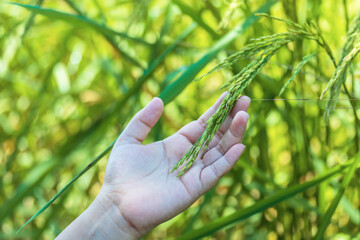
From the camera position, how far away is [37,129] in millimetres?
1582

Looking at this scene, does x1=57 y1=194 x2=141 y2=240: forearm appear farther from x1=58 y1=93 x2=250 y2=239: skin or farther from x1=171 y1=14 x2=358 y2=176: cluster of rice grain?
x1=171 y1=14 x2=358 y2=176: cluster of rice grain

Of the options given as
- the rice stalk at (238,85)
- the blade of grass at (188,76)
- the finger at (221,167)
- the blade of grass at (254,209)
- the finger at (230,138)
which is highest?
the blade of grass at (188,76)

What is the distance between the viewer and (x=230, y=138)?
0.78m

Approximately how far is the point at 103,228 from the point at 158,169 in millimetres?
156

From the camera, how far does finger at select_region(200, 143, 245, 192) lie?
0.74m

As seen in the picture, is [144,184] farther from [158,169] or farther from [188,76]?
[188,76]

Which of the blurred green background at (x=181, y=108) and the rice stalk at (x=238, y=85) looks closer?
the rice stalk at (x=238, y=85)

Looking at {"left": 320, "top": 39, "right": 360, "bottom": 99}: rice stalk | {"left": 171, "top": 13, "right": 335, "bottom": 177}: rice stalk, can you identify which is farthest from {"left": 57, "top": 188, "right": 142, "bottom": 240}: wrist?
{"left": 320, "top": 39, "right": 360, "bottom": 99}: rice stalk

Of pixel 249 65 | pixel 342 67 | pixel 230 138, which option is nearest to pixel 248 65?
pixel 249 65

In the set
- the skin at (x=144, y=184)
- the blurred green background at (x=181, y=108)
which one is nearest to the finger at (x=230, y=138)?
the skin at (x=144, y=184)

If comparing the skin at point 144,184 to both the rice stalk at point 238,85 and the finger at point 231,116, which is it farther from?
the rice stalk at point 238,85

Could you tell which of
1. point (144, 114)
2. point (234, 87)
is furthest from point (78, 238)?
point (234, 87)

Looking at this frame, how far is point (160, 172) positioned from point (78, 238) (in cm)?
20

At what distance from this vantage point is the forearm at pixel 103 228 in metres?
0.74
